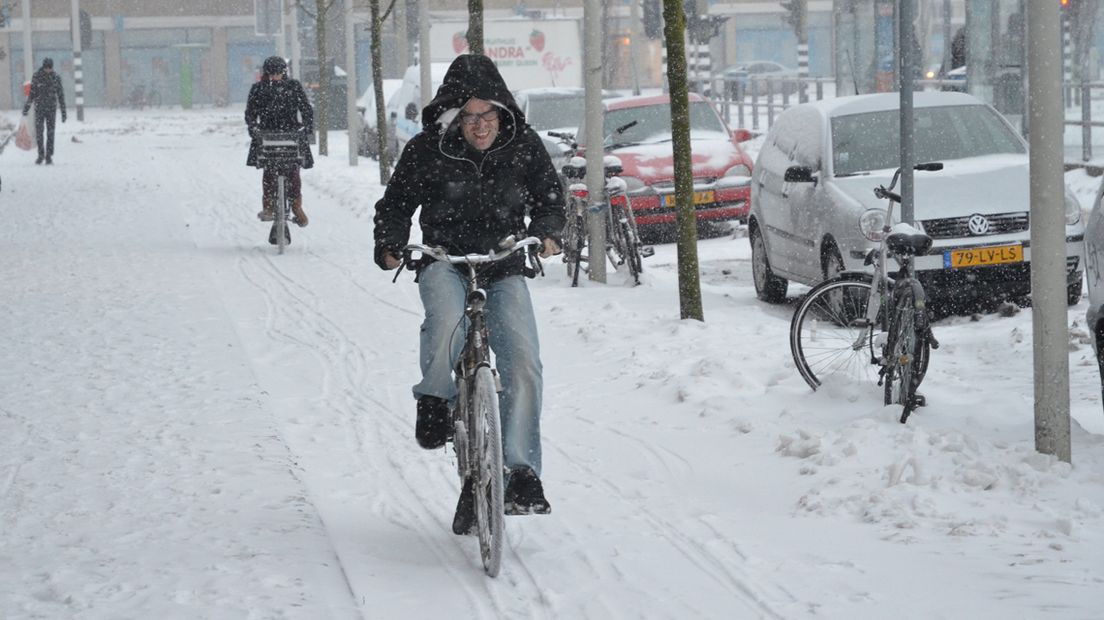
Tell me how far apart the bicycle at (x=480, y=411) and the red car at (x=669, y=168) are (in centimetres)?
1159

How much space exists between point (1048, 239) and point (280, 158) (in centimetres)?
1089

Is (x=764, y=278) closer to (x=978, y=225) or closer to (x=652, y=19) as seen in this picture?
(x=978, y=225)

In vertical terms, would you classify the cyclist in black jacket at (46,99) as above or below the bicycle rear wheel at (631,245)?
above

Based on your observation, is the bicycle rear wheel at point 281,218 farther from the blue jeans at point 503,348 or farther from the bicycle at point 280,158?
the blue jeans at point 503,348

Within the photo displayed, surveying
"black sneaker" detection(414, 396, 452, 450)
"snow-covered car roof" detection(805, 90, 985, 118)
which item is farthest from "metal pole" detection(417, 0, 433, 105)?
"black sneaker" detection(414, 396, 452, 450)

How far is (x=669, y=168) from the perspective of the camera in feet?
59.4

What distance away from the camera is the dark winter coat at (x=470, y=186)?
6.12 metres

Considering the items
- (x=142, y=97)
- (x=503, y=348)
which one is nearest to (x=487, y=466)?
(x=503, y=348)

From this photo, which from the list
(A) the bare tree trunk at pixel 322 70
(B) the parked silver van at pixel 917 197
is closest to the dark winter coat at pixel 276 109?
(B) the parked silver van at pixel 917 197

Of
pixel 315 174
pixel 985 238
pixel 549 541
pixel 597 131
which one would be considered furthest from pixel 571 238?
pixel 315 174

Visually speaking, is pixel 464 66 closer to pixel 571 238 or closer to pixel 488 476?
pixel 488 476

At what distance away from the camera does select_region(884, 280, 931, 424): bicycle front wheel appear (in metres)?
7.88

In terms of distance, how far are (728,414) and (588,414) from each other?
2.40ft

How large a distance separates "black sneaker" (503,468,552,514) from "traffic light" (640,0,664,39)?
27237 millimetres
